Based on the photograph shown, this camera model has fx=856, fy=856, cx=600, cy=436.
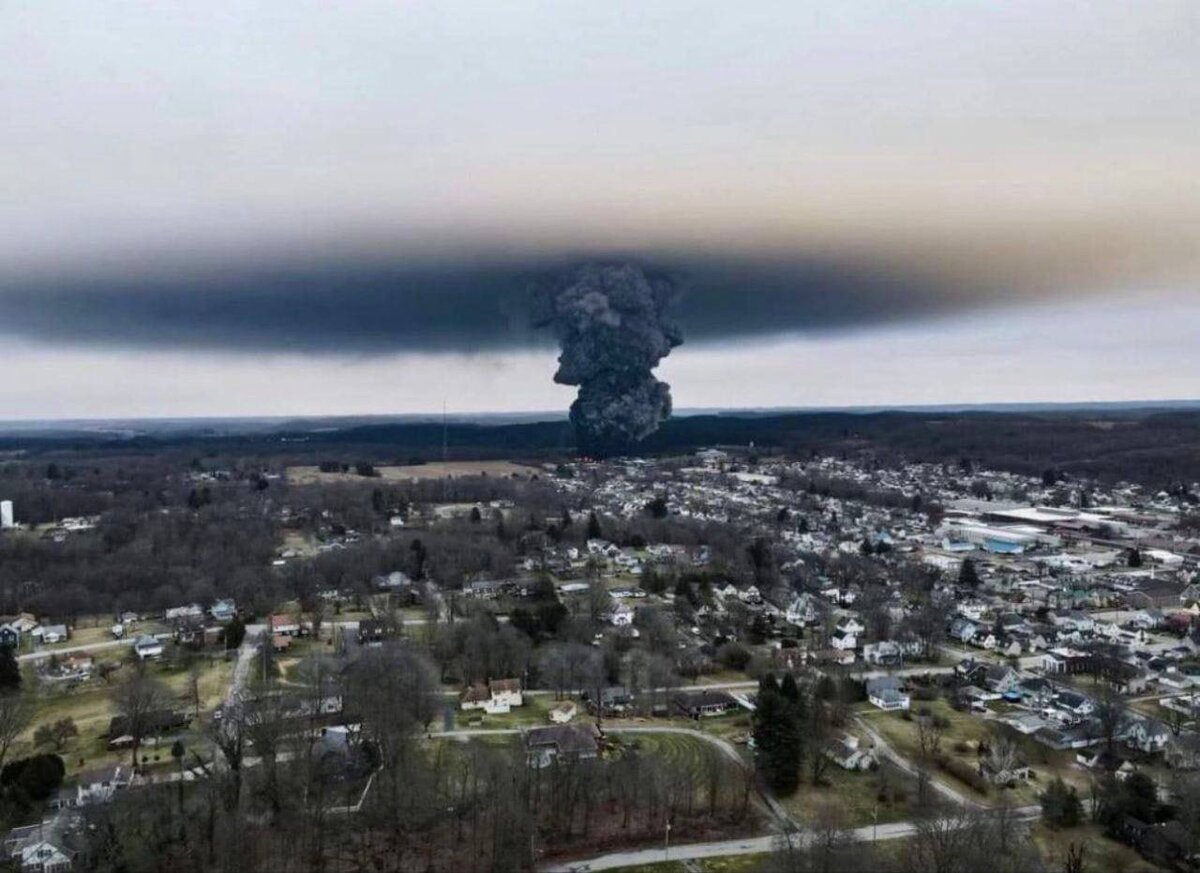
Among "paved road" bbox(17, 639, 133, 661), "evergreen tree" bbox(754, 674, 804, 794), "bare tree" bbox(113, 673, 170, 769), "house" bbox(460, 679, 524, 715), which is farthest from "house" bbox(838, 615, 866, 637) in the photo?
"paved road" bbox(17, 639, 133, 661)

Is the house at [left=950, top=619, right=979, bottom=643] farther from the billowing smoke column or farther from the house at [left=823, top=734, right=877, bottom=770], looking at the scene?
the billowing smoke column

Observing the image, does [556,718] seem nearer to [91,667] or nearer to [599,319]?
[91,667]

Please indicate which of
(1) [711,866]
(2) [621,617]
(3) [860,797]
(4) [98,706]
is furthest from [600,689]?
(4) [98,706]

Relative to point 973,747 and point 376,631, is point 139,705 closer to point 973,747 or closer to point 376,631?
point 376,631

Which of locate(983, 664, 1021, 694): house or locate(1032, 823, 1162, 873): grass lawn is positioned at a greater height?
locate(983, 664, 1021, 694): house

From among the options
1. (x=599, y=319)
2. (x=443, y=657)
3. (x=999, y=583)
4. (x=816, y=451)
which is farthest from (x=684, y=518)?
(x=816, y=451)

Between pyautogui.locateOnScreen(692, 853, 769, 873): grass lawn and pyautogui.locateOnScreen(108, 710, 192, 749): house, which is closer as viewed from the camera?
pyautogui.locateOnScreen(692, 853, 769, 873): grass lawn
